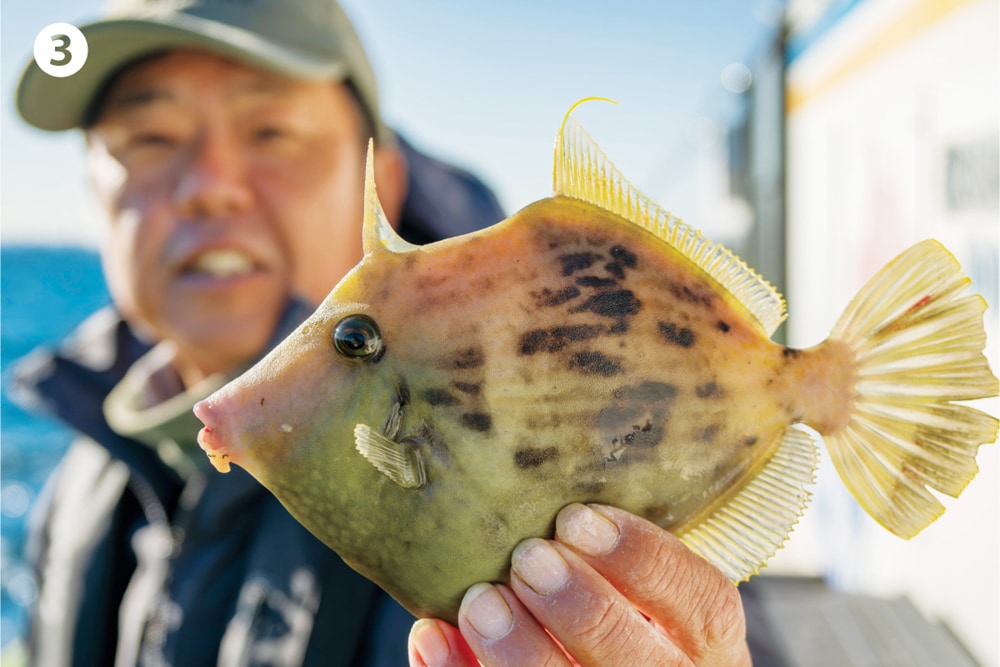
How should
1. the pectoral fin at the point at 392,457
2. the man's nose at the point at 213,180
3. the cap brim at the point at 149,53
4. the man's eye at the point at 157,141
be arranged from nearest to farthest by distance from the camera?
the pectoral fin at the point at 392,457 → the man's nose at the point at 213,180 → the cap brim at the point at 149,53 → the man's eye at the point at 157,141

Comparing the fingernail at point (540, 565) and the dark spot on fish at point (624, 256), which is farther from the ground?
the dark spot on fish at point (624, 256)

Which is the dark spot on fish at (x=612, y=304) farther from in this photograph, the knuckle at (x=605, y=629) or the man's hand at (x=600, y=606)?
the knuckle at (x=605, y=629)

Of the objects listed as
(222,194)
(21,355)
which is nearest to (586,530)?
(222,194)

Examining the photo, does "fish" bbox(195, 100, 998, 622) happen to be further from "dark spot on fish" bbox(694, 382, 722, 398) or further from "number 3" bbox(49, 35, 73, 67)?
"number 3" bbox(49, 35, 73, 67)

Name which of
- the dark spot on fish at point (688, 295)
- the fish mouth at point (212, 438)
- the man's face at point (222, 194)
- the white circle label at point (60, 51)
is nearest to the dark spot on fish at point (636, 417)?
the dark spot on fish at point (688, 295)

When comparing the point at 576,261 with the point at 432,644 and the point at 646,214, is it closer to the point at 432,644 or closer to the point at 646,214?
Answer: the point at 646,214

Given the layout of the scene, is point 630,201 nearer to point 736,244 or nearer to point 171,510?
point 171,510
